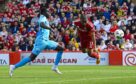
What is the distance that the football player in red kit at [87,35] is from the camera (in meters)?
A: 18.9

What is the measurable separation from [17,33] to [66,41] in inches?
131

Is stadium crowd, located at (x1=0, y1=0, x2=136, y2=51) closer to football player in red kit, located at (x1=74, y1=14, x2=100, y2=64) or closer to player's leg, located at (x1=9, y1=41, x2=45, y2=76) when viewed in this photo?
football player in red kit, located at (x1=74, y1=14, x2=100, y2=64)

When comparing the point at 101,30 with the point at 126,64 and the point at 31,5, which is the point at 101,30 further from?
the point at 31,5

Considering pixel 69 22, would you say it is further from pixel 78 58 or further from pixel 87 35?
pixel 87 35

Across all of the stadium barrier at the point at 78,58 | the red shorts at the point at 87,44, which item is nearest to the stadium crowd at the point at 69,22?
the stadium barrier at the point at 78,58

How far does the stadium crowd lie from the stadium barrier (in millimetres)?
550

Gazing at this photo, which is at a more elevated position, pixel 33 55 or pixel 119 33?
pixel 119 33

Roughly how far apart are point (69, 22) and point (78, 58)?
3.45 metres

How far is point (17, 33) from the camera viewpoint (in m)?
31.6

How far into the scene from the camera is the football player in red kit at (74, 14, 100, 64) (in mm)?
18945

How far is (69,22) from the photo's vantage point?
3125 cm

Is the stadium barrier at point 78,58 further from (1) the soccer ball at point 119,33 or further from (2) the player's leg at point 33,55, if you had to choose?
(2) the player's leg at point 33,55

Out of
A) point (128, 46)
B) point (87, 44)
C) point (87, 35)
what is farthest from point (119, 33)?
point (87, 35)

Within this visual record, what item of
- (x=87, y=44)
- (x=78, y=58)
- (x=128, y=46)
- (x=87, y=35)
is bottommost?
(x=78, y=58)
